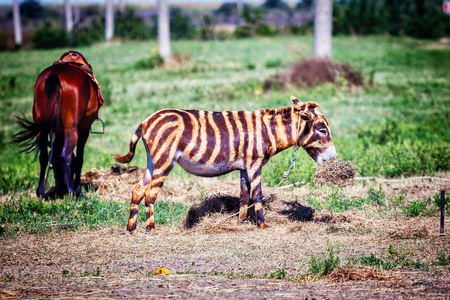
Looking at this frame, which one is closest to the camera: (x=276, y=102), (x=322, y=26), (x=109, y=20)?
(x=276, y=102)

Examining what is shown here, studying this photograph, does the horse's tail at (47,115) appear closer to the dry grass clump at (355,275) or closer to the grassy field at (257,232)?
the grassy field at (257,232)

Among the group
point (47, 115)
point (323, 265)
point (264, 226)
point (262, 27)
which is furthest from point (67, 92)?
point (262, 27)

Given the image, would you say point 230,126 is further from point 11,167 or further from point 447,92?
point 447,92

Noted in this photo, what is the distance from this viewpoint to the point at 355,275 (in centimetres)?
572

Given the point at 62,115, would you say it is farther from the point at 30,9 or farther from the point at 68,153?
the point at 30,9

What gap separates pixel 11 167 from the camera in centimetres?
1207

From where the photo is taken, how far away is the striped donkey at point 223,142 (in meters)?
7.34

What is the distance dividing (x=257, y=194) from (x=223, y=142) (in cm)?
89

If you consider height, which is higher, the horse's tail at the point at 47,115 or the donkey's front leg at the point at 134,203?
the horse's tail at the point at 47,115

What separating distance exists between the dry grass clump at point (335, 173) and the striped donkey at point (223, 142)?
15 cm

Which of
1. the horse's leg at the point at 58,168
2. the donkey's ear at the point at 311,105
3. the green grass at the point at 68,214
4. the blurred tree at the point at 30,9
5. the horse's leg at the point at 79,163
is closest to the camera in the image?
the donkey's ear at the point at 311,105

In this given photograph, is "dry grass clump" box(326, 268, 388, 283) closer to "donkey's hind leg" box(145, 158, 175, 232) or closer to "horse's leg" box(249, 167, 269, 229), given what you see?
"horse's leg" box(249, 167, 269, 229)

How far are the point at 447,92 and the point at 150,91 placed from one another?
1141 centimetres

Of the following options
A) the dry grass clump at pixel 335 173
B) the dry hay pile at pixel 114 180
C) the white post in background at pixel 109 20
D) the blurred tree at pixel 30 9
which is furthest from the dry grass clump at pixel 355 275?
the blurred tree at pixel 30 9
